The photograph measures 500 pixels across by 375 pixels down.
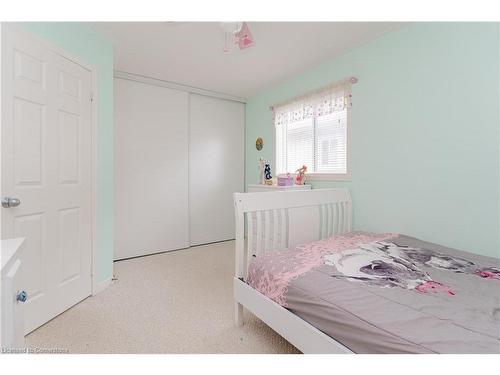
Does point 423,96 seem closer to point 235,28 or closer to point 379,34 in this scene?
point 379,34

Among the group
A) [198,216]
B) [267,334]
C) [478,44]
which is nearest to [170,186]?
[198,216]

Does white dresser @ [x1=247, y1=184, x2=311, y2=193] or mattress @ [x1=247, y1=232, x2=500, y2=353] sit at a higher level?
white dresser @ [x1=247, y1=184, x2=311, y2=193]

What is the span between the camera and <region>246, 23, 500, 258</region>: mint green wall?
69.1 inches

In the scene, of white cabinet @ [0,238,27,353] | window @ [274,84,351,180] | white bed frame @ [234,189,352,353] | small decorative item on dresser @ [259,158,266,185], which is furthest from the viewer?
small decorative item on dresser @ [259,158,266,185]

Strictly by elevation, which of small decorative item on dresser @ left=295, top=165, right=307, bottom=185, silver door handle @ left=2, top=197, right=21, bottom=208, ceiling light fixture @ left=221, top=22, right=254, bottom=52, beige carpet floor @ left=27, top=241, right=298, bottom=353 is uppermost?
ceiling light fixture @ left=221, top=22, right=254, bottom=52

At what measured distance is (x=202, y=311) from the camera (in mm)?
1940

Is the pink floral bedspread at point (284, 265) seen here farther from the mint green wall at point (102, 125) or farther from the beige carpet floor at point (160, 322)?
the mint green wall at point (102, 125)

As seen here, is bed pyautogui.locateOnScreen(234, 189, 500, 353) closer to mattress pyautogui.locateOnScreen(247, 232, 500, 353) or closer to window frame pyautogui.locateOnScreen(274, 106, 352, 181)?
mattress pyautogui.locateOnScreen(247, 232, 500, 353)

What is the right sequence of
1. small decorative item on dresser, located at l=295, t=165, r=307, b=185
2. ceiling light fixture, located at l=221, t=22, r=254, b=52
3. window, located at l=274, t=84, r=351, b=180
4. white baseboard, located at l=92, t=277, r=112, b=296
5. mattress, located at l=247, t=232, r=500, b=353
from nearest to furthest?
mattress, located at l=247, t=232, r=500, b=353
ceiling light fixture, located at l=221, t=22, r=254, b=52
white baseboard, located at l=92, t=277, r=112, b=296
window, located at l=274, t=84, r=351, b=180
small decorative item on dresser, located at l=295, t=165, r=307, b=185

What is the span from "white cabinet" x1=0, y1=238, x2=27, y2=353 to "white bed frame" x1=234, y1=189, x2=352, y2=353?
3.50ft

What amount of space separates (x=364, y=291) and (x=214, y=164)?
10.2 ft

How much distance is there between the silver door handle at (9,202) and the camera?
150 cm

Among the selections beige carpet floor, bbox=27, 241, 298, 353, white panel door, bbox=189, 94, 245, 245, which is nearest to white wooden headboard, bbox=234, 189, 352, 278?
beige carpet floor, bbox=27, 241, 298, 353

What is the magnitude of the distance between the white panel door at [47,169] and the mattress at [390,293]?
1430 mm
